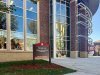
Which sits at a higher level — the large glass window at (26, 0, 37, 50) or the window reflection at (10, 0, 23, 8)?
the window reflection at (10, 0, 23, 8)

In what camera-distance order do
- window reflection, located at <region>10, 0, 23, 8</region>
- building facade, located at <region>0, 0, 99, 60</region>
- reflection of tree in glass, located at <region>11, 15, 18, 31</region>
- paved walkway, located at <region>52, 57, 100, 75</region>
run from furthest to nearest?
window reflection, located at <region>10, 0, 23, 8</region>
reflection of tree in glass, located at <region>11, 15, 18, 31</region>
building facade, located at <region>0, 0, 99, 60</region>
paved walkway, located at <region>52, 57, 100, 75</region>

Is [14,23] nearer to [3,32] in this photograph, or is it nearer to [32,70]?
[3,32]

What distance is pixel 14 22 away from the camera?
3562 cm

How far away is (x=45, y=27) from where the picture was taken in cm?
4250

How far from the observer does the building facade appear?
114 ft

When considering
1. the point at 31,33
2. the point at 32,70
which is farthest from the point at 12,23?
the point at 32,70

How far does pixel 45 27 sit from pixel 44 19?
3.48 ft

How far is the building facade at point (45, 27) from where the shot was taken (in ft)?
114

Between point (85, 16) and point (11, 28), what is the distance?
25144mm

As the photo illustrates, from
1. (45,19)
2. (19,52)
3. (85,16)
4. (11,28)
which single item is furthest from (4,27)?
(85,16)

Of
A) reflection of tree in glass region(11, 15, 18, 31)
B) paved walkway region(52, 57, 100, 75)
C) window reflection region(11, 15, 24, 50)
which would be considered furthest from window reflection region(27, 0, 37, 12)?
paved walkway region(52, 57, 100, 75)

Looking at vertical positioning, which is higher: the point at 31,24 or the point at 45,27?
the point at 31,24

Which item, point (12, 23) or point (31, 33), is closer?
point (12, 23)

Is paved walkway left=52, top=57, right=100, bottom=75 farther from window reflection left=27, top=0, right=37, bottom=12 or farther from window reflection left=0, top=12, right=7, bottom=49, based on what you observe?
window reflection left=27, top=0, right=37, bottom=12
